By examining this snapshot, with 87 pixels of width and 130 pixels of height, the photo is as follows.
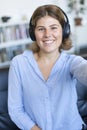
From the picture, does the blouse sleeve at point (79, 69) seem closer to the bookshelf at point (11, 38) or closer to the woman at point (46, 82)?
the woman at point (46, 82)

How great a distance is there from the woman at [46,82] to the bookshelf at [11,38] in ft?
9.50

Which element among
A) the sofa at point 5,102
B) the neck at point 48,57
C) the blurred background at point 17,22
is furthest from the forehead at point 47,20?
the blurred background at point 17,22

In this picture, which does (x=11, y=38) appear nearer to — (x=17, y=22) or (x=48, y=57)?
(x=17, y=22)

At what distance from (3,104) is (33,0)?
3191mm

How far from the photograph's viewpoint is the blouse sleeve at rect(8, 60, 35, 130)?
117 centimetres

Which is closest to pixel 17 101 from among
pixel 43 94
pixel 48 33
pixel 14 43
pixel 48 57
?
pixel 43 94

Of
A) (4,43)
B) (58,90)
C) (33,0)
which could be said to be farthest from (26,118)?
(33,0)

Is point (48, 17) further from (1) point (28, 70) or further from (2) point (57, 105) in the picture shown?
(2) point (57, 105)

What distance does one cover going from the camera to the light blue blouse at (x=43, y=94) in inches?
45.4

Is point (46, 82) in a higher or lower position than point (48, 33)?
lower

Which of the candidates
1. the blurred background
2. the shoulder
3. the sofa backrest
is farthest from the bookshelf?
the shoulder

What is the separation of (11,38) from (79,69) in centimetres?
321

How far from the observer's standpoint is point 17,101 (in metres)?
1.19

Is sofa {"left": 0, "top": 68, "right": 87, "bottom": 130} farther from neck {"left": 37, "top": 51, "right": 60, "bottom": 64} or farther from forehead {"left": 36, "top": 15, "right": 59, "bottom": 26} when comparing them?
forehead {"left": 36, "top": 15, "right": 59, "bottom": 26}
